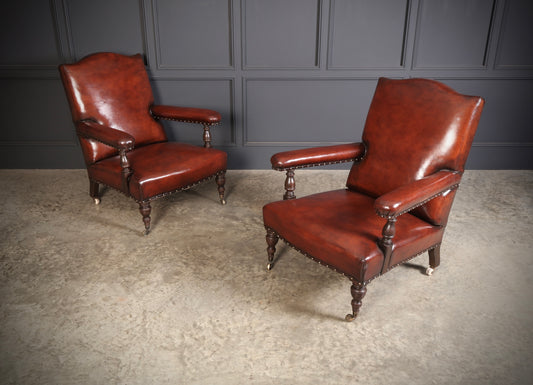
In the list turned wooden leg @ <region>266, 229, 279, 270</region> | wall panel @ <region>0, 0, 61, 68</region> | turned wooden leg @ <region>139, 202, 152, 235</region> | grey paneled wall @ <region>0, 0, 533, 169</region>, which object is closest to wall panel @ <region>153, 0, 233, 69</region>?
grey paneled wall @ <region>0, 0, 533, 169</region>

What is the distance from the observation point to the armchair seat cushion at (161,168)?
2.63 metres

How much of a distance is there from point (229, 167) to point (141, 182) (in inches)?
55.0

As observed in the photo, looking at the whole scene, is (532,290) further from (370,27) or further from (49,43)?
(49,43)

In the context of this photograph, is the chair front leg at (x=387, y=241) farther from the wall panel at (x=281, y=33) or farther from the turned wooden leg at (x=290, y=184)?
the wall panel at (x=281, y=33)

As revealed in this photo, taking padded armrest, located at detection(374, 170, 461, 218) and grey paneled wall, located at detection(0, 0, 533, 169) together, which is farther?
grey paneled wall, located at detection(0, 0, 533, 169)

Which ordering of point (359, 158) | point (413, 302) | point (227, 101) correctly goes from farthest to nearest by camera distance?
point (227, 101), point (359, 158), point (413, 302)

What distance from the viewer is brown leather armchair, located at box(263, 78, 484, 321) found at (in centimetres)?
185

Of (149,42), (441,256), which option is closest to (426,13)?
(441,256)

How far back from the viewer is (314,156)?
231 cm

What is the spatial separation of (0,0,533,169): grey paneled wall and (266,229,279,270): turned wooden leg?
164 centimetres

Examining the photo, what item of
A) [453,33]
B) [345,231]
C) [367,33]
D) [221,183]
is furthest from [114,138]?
[453,33]

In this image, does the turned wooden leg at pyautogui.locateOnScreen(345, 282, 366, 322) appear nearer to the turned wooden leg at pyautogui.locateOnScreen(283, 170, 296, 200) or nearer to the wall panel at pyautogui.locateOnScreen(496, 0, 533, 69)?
the turned wooden leg at pyautogui.locateOnScreen(283, 170, 296, 200)

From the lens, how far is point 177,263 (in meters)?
2.45

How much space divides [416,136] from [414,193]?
476mm
